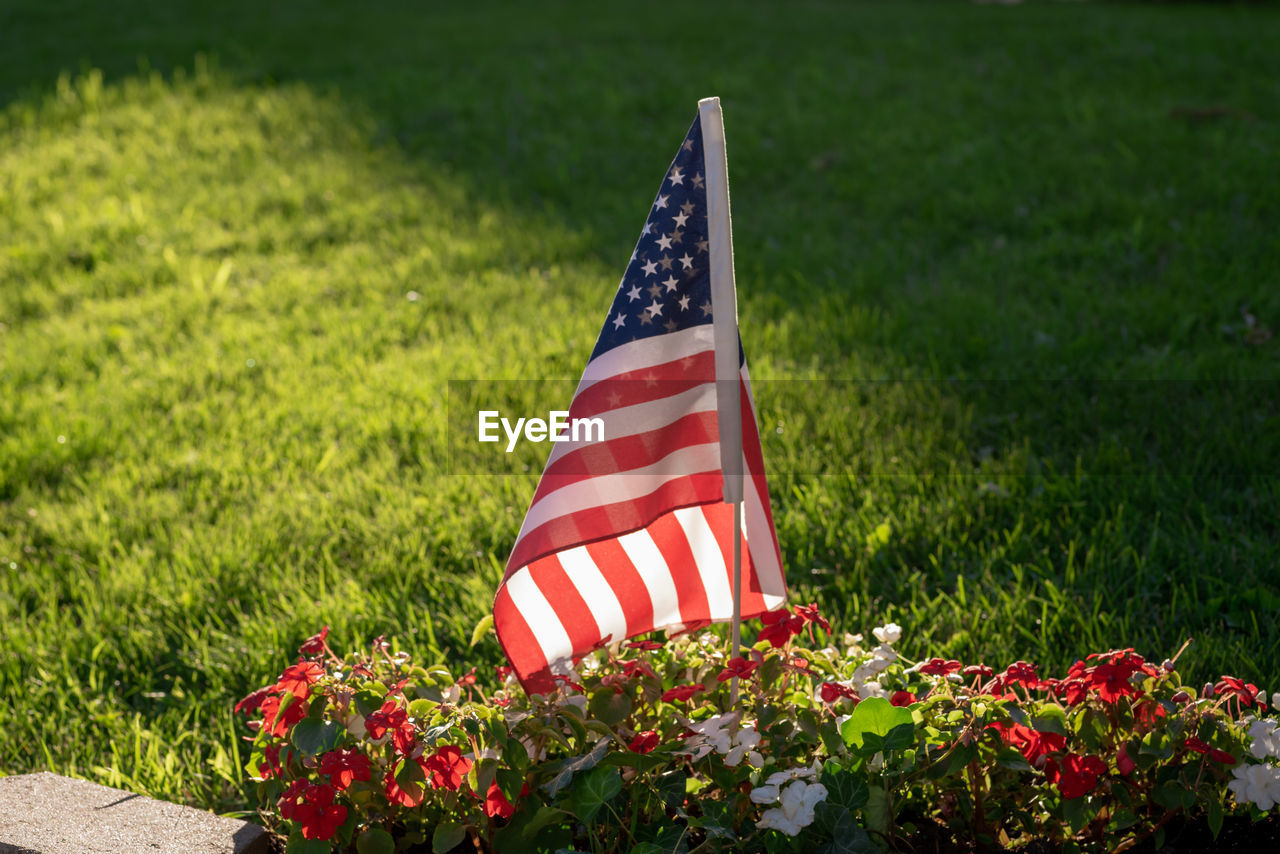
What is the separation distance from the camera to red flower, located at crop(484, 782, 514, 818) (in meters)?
1.81

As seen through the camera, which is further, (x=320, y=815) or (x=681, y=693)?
(x=681, y=693)

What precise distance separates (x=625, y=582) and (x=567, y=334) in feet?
7.95

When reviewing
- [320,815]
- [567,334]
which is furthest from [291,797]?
[567,334]

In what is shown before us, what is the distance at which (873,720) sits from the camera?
1.78 meters

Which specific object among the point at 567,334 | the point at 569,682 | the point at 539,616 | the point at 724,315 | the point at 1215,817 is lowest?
the point at 1215,817

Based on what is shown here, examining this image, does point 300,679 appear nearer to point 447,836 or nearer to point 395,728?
point 395,728

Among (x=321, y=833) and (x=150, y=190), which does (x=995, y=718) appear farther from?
(x=150, y=190)

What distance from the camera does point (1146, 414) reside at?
11.5ft

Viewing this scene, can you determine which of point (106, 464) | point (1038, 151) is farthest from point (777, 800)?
point (1038, 151)

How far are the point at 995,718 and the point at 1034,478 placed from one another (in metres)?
1.54

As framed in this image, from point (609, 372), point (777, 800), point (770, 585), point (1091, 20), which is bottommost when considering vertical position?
point (777, 800)

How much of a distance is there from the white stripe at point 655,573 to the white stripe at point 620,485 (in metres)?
0.15

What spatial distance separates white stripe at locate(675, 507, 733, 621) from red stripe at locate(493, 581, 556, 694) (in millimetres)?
407

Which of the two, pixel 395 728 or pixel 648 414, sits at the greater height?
pixel 648 414
